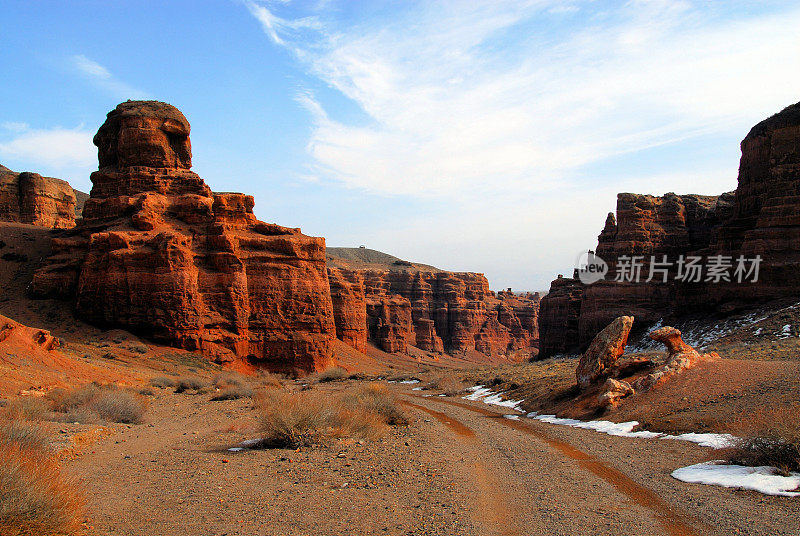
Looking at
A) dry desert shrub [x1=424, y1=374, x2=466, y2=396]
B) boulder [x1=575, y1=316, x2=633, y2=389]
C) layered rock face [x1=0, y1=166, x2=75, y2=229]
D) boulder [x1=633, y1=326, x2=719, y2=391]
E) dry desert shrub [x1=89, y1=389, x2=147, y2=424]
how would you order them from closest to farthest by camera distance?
dry desert shrub [x1=89, y1=389, x2=147, y2=424] → boulder [x1=633, y1=326, x2=719, y2=391] → boulder [x1=575, y1=316, x2=633, y2=389] → dry desert shrub [x1=424, y1=374, x2=466, y2=396] → layered rock face [x1=0, y1=166, x2=75, y2=229]

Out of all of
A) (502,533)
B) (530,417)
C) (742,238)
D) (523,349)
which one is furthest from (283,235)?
(523,349)

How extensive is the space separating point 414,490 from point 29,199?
5399 centimetres

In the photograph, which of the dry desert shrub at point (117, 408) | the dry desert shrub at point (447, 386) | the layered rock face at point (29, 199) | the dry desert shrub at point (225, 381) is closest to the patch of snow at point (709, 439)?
the dry desert shrub at point (117, 408)

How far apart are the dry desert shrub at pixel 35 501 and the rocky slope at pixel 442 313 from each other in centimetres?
7720

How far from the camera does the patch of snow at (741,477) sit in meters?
7.22

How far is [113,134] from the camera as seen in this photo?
139ft

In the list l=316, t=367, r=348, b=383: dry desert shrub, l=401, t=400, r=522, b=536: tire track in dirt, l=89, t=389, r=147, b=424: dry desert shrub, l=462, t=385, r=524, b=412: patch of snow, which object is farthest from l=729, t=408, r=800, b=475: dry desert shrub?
l=316, t=367, r=348, b=383: dry desert shrub

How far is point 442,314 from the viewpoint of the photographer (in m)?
108

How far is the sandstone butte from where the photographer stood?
3216 cm

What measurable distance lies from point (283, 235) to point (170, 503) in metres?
37.2

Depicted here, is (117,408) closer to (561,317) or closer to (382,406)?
(382,406)

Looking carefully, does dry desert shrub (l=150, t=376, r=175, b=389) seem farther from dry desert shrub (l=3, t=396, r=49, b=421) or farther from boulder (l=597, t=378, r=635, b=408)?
boulder (l=597, t=378, r=635, b=408)

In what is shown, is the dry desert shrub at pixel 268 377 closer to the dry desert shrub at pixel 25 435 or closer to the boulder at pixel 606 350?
the boulder at pixel 606 350

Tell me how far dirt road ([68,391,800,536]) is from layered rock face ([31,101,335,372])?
77.6 ft
